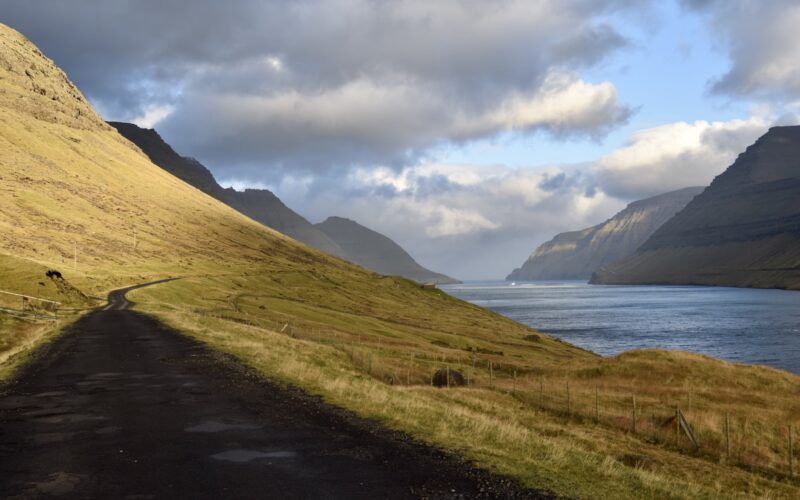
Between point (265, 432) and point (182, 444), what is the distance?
2.30m

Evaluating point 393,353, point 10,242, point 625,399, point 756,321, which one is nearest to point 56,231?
point 10,242

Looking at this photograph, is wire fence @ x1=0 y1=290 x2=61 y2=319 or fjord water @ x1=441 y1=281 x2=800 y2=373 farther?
fjord water @ x1=441 y1=281 x2=800 y2=373

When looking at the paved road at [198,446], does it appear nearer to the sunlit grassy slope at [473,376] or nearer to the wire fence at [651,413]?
the sunlit grassy slope at [473,376]

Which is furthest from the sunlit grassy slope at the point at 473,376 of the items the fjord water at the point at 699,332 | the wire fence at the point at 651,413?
the fjord water at the point at 699,332

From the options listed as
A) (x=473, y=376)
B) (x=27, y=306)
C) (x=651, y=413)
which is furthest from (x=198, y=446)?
(x=27, y=306)

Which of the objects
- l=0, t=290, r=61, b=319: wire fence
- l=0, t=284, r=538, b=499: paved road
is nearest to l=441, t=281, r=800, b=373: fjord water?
l=0, t=284, r=538, b=499: paved road

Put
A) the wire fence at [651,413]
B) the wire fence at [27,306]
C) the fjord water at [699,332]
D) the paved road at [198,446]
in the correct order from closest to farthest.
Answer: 1. the paved road at [198,446]
2. the wire fence at [651,413]
3. the wire fence at [27,306]
4. the fjord water at [699,332]

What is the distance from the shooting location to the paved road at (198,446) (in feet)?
39.6

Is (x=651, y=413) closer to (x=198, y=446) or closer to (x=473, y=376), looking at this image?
(x=473, y=376)

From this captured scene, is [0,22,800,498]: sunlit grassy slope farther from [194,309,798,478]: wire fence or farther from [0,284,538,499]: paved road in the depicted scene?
[0,284,538,499]: paved road

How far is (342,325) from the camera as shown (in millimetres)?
91625

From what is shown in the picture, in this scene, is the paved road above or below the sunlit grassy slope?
above

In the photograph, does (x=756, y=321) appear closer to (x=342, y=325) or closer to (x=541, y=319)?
(x=541, y=319)

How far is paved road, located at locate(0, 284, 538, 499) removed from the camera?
1208cm
